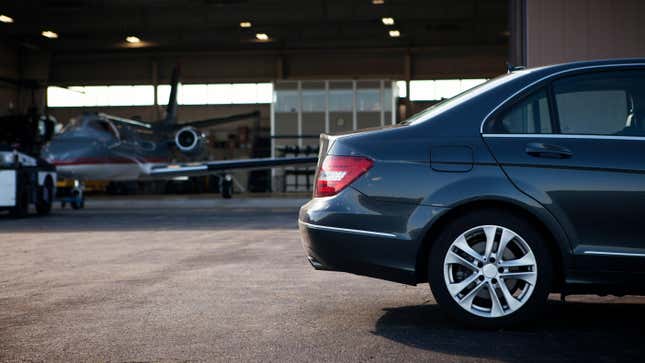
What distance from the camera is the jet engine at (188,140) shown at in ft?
100

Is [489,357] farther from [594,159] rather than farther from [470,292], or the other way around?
[594,159]

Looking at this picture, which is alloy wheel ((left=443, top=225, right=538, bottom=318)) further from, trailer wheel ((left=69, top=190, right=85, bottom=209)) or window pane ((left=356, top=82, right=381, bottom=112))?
window pane ((left=356, top=82, right=381, bottom=112))

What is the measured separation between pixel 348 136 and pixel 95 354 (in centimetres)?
207

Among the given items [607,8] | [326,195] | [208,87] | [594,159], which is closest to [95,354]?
[326,195]

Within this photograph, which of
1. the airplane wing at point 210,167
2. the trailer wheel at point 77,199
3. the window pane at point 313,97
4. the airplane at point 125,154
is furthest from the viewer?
the window pane at point 313,97

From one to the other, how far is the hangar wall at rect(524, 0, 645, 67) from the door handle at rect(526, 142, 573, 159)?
11323 mm

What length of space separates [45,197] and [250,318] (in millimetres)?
16776

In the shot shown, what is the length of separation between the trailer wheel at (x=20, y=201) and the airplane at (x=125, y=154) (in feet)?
15.3

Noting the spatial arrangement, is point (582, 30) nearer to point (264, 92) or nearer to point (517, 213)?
point (517, 213)

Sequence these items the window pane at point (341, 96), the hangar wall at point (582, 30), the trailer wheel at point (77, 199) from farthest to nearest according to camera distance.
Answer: the window pane at point (341, 96) → the trailer wheel at point (77, 199) → the hangar wall at point (582, 30)

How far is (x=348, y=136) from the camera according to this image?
5.39 metres

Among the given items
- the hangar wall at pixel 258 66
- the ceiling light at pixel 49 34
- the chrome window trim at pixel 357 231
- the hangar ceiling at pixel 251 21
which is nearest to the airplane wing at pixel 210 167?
the hangar ceiling at pixel 251 21

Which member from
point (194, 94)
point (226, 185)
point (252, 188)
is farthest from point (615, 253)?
point (194, 94)

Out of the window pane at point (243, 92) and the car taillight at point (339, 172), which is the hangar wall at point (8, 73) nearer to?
the window pane at point (243, 92)
